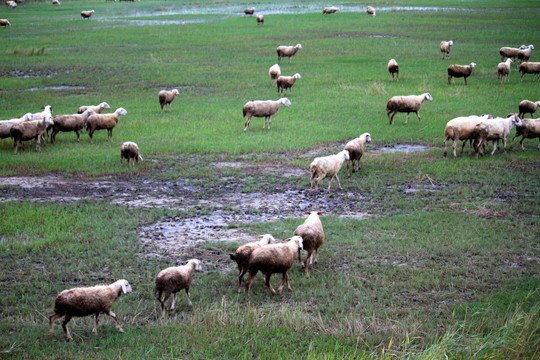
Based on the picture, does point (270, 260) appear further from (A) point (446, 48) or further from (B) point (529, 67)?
(A) point (446, 48)

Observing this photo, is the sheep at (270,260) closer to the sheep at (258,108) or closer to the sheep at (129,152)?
the sheep at (129,152)

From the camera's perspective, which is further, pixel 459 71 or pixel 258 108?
pixel 459 71

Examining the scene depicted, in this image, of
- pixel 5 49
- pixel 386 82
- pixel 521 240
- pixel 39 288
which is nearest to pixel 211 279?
pixel 39 288

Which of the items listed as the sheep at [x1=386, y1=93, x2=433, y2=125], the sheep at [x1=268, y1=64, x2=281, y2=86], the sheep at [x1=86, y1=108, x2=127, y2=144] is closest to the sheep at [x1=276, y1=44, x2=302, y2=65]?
the sheep at [x1=268, y1=64, x2=281, y2=86]

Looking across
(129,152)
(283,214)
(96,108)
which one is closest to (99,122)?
(96,108)

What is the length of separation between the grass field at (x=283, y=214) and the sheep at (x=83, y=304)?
27 centimetres

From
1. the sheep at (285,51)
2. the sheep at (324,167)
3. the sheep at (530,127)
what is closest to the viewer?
the sheep at (324,167)

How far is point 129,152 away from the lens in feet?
53.9

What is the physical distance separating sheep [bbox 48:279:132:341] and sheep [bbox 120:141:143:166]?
28.1ft

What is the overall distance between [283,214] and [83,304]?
6070 millimetres

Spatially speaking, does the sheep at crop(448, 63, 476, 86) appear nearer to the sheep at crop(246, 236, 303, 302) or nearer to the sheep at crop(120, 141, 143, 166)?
the sheep at crop(120, 141, 143, 166)

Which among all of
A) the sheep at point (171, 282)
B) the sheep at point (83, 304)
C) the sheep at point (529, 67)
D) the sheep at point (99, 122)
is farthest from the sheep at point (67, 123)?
the sheep at point (529, 67)

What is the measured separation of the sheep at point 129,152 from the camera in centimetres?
1633

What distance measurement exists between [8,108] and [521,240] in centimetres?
2028
